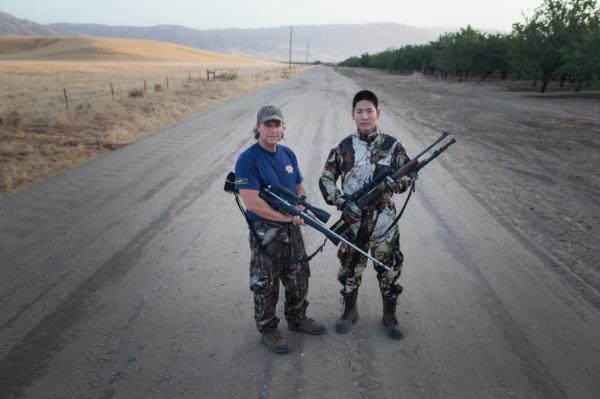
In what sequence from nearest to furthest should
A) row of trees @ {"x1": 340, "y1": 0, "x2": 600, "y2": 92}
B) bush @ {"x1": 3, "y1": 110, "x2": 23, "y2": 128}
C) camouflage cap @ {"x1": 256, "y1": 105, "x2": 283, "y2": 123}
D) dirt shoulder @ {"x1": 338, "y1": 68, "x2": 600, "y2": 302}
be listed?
camouflage cap @ {"x1": 256, "y1": 105, "x2": 283, "y2": 123} → dirt shoulder @ {"x1": 338, "y1": 68, "x2": 600, "y2": 302} → bush @ {"x1": 3, "y1": 110, "x2": 23, "y2": 128} → row of trees @ {"x1": 340, "y1": 0, "x2": 600, "y2": 92}

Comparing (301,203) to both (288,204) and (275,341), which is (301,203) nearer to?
(288,204)

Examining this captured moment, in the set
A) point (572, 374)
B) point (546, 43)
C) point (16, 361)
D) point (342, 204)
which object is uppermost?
point (546, 43)

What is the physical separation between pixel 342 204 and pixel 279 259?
72cm

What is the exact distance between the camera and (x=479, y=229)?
5.75m

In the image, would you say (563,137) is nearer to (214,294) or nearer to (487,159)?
(487,159)

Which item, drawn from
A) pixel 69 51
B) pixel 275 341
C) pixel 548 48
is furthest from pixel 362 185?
pixel 69 51

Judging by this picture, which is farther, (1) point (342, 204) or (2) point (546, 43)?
(2) point (546, 43)

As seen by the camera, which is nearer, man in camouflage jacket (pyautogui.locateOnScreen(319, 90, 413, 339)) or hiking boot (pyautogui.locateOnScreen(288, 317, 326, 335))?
man in camouflage jacket (pyautogui.locateOnScreen(319, 90, 413, 339))

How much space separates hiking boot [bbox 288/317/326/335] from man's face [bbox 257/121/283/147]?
1.73 metres

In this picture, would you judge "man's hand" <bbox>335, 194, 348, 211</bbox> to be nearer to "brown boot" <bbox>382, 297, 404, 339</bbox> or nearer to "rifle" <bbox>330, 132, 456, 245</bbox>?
"rifle" <bbox>330, 132, 456, 245</bbox>

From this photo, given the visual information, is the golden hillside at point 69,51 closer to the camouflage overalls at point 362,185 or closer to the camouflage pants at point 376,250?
the camouflage overalls at point 362,185

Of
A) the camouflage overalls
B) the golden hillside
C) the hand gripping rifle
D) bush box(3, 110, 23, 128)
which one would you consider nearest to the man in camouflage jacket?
the camouflage overalls

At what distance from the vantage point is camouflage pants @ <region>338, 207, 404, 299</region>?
340 centimetres

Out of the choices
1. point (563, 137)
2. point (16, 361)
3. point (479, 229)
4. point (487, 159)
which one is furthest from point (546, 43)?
point (16, 361)
